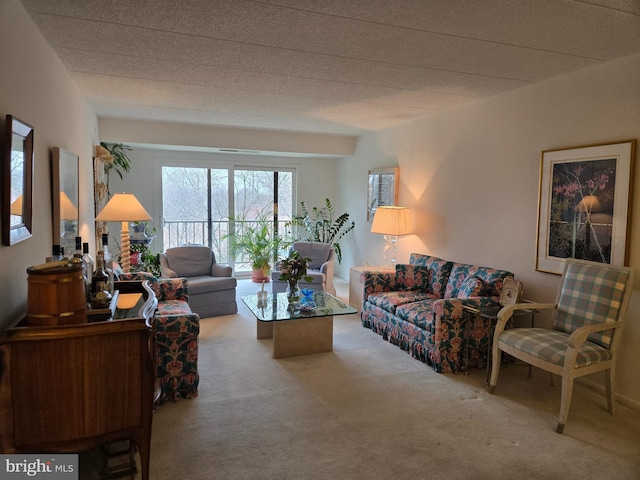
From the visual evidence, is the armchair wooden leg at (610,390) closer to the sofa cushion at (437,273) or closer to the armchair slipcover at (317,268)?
the sofa cushion at (437,273)

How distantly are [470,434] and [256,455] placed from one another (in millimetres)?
1313

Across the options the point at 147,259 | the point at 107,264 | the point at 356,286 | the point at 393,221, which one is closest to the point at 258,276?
the point at 147,259

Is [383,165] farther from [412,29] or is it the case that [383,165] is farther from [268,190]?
[412,29]

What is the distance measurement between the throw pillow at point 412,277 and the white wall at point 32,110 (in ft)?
11.0

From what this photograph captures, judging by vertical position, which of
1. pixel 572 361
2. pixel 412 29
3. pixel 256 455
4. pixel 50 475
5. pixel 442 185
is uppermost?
pixel 412 29

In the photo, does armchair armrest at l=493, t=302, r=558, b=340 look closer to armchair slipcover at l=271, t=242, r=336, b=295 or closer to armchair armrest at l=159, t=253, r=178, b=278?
armchair slipcover at l=271, t=242, r=336, b=295

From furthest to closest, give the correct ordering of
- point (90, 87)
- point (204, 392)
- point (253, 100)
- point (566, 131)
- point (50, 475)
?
point (253, 100) → point (90, 87) → point (566, 131) → point (204, 392) → point (50, 475)

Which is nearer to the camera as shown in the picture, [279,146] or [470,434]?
[470,434]

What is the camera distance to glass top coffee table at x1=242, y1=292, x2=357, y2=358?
3.78 m

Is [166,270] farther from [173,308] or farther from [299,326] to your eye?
[299,326]

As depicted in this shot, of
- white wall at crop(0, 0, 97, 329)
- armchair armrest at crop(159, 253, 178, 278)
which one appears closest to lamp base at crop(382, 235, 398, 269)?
armchair armrest at crop(159, 253, 178, 278)

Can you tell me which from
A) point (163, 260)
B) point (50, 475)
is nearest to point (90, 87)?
point (163, 260)

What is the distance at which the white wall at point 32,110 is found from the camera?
1.91 m

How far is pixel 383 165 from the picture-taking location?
6.08 m
